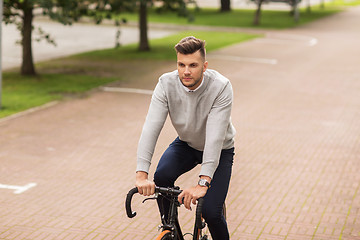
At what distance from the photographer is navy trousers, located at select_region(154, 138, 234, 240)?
4.34 metres

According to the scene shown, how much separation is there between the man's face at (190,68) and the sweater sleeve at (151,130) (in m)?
0.26

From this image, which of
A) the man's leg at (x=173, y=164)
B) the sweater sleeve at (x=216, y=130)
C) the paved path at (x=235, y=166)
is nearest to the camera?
the sweater sleeve at (x=216, y=130)

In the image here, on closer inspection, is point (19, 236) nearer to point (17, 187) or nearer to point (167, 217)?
point (17, 187)

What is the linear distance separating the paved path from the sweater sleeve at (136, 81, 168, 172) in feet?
7.13

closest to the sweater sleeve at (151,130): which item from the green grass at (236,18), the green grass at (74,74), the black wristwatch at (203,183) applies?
the black wristwatch at (203,183)

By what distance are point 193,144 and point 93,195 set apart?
10.5 ft

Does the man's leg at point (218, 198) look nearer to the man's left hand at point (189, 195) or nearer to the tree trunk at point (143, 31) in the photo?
the man's left hand at point (189, 195)

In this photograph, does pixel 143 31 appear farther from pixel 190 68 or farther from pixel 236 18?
pixel 190 68

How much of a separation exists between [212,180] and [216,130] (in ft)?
1.38

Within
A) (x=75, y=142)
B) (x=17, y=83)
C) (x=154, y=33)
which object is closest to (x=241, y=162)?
(x=75, y=142)

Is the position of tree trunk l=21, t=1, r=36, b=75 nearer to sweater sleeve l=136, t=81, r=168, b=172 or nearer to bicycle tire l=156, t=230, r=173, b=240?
sweater sleeve l=136, t=81, r=168, b=172

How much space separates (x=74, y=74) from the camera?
56.2 ft

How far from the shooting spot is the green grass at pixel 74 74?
13.5 metres

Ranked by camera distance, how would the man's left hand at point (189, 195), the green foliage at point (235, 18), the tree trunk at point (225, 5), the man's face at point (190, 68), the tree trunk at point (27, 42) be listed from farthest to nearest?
the tree trunk at point (225, 5) → the green foliage at point (235, 18) → the tree trunk at point (27, 42) → the man's face at point (190, 68) → the man's left hand at point (189, 195)
